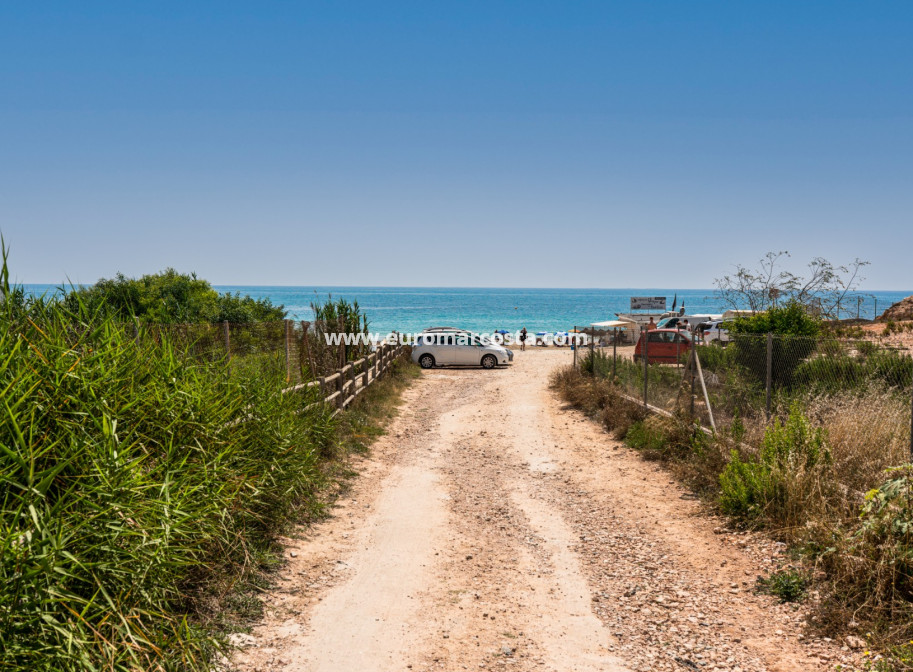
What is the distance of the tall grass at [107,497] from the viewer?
3080 mm

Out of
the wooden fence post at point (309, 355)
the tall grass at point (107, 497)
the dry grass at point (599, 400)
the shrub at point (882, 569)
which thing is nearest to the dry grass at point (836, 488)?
the shrub at point (882, 569)

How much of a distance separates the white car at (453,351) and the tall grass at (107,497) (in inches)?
881

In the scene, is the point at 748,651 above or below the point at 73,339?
below

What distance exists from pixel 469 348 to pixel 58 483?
2498 centimetres

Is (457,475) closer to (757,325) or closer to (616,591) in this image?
(616,591)

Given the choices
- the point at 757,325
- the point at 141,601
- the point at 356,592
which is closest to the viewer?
the point at 141,601

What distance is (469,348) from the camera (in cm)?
2855

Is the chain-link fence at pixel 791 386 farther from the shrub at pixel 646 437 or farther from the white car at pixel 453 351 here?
the white car at pixel 453 351

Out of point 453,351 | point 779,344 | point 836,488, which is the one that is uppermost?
point 779,344

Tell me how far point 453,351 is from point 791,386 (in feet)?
61.9

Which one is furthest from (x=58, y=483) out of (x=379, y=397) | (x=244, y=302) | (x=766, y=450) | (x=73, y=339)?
(x=244, y=302)

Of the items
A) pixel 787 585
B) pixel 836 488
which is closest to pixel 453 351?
pixel 836 488

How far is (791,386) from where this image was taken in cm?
1034

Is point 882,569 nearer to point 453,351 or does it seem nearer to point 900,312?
point 453,351
